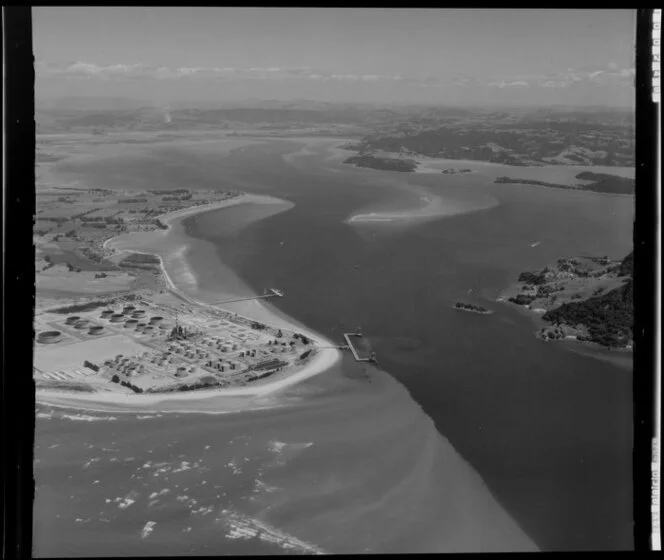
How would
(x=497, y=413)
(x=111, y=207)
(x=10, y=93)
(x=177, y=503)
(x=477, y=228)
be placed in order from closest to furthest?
(x=10, y=93)
(x=177, y=503)
(x=497, y=413)
(x=111, y=207)
(x=477, y=228)

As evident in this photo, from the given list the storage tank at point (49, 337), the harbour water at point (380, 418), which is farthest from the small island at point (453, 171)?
the storage tank at point (49, 337)

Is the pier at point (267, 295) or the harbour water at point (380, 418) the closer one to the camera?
the harbour water at point (380, 418)

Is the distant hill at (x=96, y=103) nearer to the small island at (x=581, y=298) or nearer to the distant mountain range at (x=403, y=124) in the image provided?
the distant mountain range at (x=403, y=124)

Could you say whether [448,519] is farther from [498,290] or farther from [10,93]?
[10,93]

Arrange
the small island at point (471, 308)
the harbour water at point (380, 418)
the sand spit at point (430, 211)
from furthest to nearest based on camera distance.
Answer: the sand spit at point (430, 211) → the small island at point (471, 308) → the harbour water at point (380, 418)

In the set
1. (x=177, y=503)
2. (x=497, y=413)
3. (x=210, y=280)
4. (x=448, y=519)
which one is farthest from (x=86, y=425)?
(x=497, y=413)

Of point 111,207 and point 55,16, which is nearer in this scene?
point 55,16
